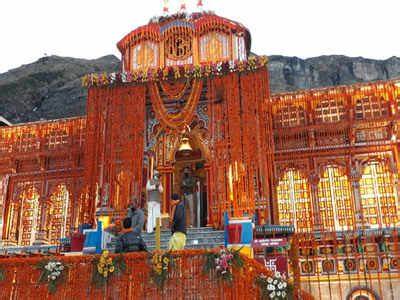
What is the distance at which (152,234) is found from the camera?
1576 centimetres

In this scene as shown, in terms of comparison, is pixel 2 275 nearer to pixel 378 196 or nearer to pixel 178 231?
pixel 178 231

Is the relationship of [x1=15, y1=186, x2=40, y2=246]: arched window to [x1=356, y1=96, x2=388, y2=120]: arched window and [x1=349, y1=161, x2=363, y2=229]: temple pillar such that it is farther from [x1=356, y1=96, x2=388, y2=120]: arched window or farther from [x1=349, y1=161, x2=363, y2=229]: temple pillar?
[x1=356, y1=96, x2=388, y2=120]: arched window

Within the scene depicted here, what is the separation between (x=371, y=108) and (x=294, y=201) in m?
4.62

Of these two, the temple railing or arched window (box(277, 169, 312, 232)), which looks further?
arched window (box(277, 169, 312, 232))

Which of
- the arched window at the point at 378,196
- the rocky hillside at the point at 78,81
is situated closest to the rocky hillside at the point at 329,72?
the rocky hillside at the point at 78,81

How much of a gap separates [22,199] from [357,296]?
14.1 meters

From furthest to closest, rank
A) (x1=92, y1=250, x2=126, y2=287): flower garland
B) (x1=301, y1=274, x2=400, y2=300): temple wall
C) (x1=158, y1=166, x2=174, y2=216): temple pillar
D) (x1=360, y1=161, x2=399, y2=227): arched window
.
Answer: (x1=158, y1=166, x2=174, y2=216): temple pillar < (x1=360, y1=161, x2=399, y2=227): arched window < (x1=301, y1=274, x2=400, y2=300): temple wall < (x1=92, y1=250, x2=126, y2=287): flower garland

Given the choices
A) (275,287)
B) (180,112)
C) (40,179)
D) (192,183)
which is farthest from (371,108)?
(40,179)

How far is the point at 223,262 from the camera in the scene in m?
8.09

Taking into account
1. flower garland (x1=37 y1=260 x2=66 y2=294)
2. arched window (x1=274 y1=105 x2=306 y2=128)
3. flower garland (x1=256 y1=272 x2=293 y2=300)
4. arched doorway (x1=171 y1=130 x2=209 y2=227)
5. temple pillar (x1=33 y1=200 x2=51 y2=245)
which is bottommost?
flower garland (x1=256 y1=272 x2=293 y2=300)

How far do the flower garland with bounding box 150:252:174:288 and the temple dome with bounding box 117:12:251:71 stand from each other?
12.4m

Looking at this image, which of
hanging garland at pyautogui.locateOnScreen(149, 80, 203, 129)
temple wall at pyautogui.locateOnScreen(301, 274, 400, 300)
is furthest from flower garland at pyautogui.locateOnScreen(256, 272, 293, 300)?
hanging garland at pyautogui.locateOnScreen(149, 80, 203, 129)

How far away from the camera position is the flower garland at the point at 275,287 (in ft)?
26.5

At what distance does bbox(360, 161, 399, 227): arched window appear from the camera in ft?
56.5
